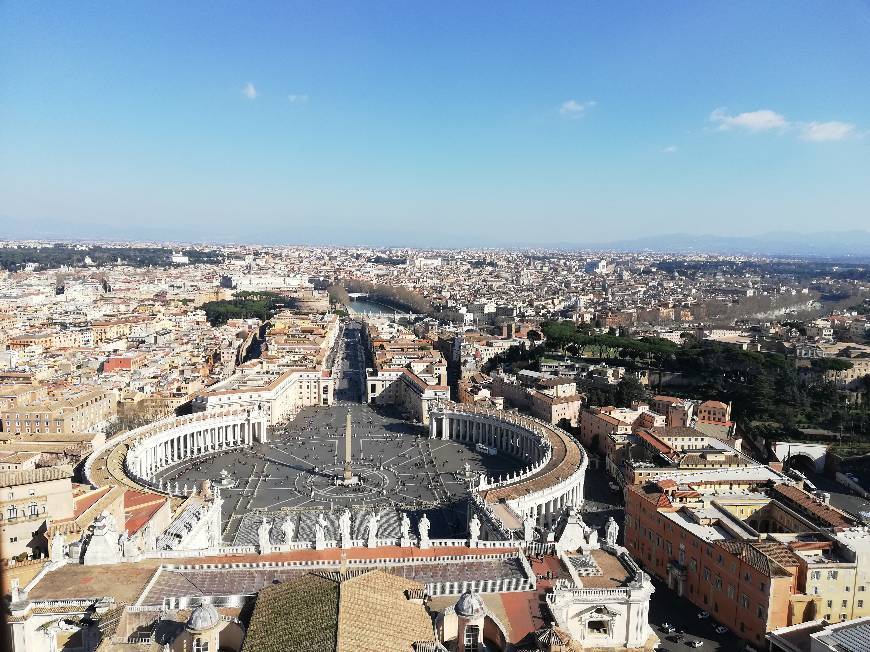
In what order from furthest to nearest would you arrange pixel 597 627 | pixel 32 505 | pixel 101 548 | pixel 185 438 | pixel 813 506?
pixel 185 438, pixel 813 506, pixel 32 505, pixel 101 548, pixel 597 627

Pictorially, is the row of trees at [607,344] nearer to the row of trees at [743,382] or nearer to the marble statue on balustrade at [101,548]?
the row of trees at [743,382]

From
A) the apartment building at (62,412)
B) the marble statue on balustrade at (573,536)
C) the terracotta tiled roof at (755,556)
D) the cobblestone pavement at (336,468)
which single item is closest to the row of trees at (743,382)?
the cobblestone pavement at (336,468)

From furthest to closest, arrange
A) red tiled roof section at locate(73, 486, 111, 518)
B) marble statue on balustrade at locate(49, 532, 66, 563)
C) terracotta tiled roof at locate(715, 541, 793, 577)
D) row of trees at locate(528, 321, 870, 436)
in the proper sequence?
row of trees at locate(528, 321, 870, 436)
red tiled roof section at locate(73, 486, 111, 518)
terracotta tiled roof at locate(715, 541, 793, 577)
marble statue on balustrade at locate(49, 532, 66, 563)

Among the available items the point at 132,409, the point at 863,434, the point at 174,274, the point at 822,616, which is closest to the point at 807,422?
the point at 863,434

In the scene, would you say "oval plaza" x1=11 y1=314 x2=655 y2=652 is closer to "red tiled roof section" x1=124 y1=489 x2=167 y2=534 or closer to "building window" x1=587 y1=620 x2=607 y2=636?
"building window" x1=587 y1=620 x2=607 y2=636

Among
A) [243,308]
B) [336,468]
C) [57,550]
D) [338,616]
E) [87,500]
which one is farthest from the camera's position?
[243,308]

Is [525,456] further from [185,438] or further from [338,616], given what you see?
[338,616]

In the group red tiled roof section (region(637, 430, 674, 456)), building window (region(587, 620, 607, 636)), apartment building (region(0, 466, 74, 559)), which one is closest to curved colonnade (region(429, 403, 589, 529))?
red tiled roof section (region(637, 430, 674, 456))

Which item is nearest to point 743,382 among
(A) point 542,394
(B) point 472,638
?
(A) point 542,394
